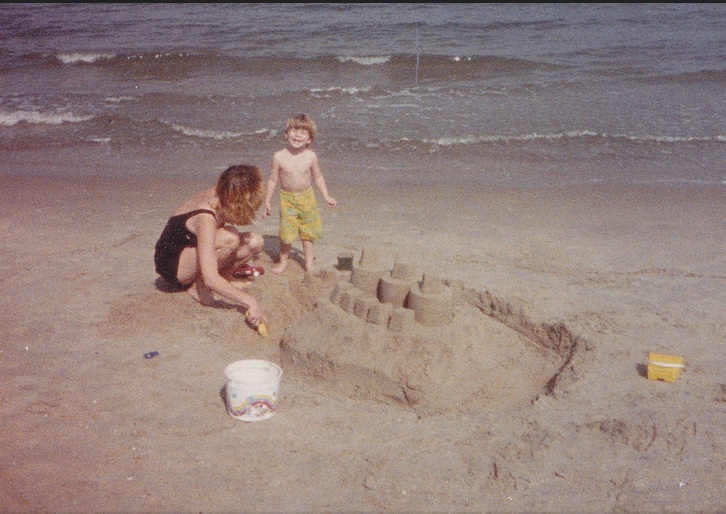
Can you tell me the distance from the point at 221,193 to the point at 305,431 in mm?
1742

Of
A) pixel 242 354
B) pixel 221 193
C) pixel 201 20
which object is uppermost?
pixel 201 20

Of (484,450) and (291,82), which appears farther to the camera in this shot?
(291,82)

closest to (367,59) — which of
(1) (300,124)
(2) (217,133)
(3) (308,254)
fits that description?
(2) (217,133)

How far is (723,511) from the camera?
2688 millimetres

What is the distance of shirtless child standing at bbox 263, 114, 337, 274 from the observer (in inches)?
196

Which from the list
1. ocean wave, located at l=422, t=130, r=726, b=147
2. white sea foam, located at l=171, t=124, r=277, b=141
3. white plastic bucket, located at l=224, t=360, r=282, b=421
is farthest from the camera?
white sea foam, located at l=171, t=124, r=277, b=141

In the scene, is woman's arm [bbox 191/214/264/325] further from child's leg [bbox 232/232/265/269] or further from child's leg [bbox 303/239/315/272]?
child's leg [bbox 303/239/315/272]

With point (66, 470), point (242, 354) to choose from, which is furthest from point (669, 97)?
point (66, 470)

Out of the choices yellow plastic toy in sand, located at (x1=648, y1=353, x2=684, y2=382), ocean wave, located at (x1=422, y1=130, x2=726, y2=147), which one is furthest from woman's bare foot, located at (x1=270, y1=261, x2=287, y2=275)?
ocean wave, located at (x1=422, y1=130, x2=726, y2=147)

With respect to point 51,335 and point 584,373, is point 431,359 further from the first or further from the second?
point 51,335

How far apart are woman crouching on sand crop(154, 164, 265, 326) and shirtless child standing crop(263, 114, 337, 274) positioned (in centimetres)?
25

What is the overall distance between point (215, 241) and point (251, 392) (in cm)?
144

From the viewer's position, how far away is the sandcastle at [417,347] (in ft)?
11.8

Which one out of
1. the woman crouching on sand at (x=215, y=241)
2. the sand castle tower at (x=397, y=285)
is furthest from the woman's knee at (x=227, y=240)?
A: the sand castle tower at (x=397, y=285)
